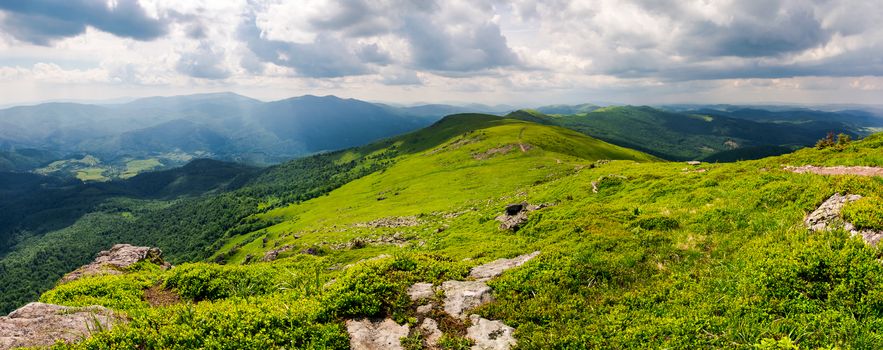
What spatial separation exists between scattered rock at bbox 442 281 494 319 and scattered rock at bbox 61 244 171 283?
21066 mm

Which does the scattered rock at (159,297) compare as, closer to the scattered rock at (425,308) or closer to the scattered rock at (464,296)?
the scattered rock at (425,308)

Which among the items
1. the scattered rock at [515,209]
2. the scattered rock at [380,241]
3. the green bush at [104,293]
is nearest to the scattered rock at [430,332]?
the green bush at [104,293]

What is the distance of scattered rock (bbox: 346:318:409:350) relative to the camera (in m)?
10.6

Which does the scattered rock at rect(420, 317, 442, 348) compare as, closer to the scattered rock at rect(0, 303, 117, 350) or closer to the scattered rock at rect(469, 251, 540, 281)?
the scattered rock at rect(469, 251, 540, 281)

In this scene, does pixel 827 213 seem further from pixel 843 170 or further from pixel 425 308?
pixel 843 170

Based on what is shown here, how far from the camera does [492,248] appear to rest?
20.8 meters

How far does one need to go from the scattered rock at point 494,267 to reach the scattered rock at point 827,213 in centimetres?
1026

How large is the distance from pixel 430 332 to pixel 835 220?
14.7m

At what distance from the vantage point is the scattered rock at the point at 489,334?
10.5 m

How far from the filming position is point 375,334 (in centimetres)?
1108

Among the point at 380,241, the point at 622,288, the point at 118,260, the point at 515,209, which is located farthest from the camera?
the point at 380,241

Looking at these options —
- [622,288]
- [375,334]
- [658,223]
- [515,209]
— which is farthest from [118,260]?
[658,223]

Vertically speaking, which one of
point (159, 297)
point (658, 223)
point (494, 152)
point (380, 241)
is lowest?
point (380, 241)

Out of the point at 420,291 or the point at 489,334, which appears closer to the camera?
the point at 489,334
